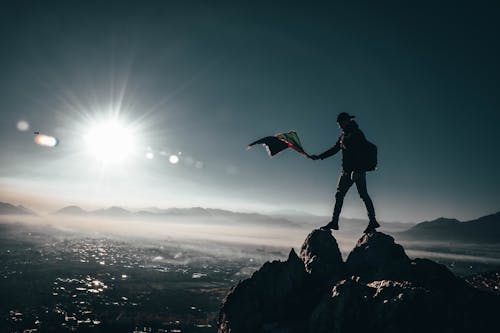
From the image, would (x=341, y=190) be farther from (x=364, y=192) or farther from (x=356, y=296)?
(x=356, y=296)

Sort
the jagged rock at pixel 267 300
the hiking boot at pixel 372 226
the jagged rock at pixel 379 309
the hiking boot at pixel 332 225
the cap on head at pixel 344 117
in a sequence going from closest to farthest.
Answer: the jagged rock at pixel 379 309
the cap on head at pixel 344 117
the jagged rock at pixel 267 300
the hiking boot at pixel 372 226
the hiking boot at pixel 332 225

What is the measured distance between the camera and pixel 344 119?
18.0 metres

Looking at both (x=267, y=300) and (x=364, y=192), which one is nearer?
(x=364, y=192)

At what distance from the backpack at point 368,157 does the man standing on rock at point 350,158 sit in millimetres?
70

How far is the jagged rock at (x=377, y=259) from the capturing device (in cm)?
1803

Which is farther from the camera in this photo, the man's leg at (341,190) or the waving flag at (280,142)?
the waving flag at (280,142)

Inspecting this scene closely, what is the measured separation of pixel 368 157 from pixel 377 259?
6943mm

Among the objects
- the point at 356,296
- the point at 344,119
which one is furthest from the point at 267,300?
the point at 344,119

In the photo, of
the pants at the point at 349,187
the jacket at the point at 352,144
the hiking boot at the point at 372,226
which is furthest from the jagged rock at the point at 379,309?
the jacket at the point at 352,144

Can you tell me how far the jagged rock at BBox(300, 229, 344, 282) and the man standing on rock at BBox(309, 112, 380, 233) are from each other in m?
3.44

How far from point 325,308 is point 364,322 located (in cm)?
210

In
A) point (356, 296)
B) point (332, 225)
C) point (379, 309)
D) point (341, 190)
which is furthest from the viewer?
point (332, 225)

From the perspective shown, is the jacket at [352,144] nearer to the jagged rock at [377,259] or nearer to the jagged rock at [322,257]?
the jagged rock at [377,259]

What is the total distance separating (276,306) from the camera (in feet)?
66.4
